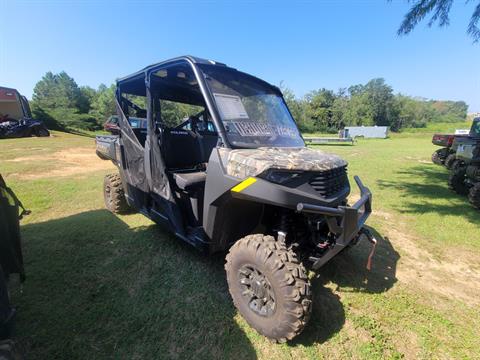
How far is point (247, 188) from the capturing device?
2041 mm

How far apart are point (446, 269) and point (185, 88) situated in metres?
4.33

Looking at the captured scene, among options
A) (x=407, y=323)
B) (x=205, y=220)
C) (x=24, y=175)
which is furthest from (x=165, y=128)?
(x=24, y=175)

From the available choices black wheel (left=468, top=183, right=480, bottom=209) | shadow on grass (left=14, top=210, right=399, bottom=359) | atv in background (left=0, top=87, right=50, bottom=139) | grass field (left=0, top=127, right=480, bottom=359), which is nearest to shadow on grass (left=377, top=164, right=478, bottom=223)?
black wheel (left=468, top=183, right=480, bottom=209)

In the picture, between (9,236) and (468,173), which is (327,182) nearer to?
(9,236)

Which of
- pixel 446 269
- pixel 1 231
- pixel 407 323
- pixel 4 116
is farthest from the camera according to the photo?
pixel 4 116

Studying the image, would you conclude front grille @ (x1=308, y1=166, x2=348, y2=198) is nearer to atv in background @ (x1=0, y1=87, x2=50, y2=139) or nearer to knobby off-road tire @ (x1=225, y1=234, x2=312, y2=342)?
knobby off-road tire @ (x1=225, y1=234, x2=312, y2=342)

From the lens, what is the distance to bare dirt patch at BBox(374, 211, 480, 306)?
2.83 m

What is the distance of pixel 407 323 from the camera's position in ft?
7.62

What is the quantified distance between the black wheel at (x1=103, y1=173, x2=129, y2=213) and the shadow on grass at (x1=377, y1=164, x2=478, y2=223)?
5526 mm

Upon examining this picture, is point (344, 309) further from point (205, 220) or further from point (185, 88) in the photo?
point (185, 88)

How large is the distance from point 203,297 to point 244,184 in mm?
1332

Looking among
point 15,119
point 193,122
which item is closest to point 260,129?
point 193,122

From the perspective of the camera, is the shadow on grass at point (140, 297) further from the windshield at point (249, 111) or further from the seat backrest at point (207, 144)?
the windshield at point (249, 111)

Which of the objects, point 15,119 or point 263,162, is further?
point 15,119
